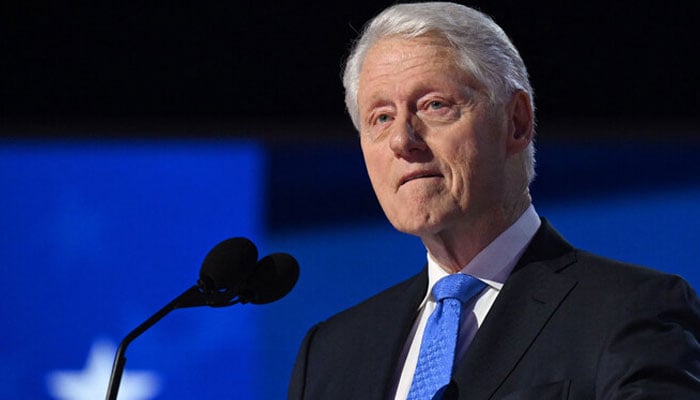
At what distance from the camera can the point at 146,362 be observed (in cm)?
313

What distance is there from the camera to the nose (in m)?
2.05

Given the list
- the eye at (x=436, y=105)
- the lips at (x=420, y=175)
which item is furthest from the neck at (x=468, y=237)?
the eye at (x=436, y=105)

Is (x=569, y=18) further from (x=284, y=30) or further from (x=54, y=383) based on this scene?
(x=54, y=383)

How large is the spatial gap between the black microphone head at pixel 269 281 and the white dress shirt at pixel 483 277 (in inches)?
11.9

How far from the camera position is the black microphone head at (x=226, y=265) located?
1.91 meters

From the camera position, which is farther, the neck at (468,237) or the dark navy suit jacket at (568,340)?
the neck at (468,237)

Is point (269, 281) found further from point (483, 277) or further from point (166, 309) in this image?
point (483, 277)

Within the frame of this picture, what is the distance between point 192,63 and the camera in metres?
3.38

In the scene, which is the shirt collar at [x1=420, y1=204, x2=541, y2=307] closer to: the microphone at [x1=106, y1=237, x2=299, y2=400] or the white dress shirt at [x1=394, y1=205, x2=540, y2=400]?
the white dress shirt at [x1=394, y1=205, x2=540, y2=400]

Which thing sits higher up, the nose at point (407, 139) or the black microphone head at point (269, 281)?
the nose at point (407, 139)

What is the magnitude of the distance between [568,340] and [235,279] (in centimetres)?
58

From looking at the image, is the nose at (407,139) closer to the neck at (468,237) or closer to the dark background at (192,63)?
the neck at (468,237)

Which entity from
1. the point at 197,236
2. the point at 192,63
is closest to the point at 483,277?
the point at 197,236

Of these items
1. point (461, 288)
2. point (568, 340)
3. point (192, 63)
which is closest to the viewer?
point (568, 340)
